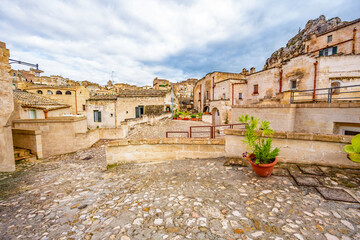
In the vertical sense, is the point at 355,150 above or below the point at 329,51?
below

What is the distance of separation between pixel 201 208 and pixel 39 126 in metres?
13.3

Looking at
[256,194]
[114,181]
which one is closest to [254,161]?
[256,194]

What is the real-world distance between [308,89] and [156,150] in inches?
692

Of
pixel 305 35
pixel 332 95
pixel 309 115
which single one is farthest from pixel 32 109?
pixel 305 35

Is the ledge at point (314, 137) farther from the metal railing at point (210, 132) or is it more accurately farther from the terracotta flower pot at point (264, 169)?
the metal railing at point (210, 132)

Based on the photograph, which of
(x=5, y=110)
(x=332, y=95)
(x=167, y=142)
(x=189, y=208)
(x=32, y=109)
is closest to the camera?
(x=189, y=208)

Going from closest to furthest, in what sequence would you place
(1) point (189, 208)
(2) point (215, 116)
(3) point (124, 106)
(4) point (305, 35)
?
(1) point (189, 208) → (2) point (215, 116) → (3) point (124, 106) → (4) point (305, 35)

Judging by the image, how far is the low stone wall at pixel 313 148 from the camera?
11.6 feet

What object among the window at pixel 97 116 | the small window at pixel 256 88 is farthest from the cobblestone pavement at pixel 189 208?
the window at pixel 97 116

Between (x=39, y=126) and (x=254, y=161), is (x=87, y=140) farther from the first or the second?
(x=254, y=161)

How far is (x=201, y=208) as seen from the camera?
244cm

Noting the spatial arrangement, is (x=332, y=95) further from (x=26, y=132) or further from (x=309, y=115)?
(x=26, y=132)

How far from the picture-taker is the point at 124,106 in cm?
2322

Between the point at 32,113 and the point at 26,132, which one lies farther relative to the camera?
the point at 32,113
